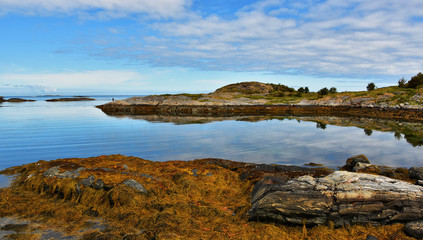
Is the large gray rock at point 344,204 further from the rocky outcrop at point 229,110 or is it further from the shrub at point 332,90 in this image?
the shrub at point 332,90

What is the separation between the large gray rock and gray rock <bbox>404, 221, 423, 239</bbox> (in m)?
0.31

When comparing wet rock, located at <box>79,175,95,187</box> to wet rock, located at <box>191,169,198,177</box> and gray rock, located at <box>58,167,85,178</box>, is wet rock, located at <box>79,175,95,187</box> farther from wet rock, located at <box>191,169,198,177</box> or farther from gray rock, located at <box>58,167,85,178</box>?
wet rock, located at <box>191,169,198,177</box>

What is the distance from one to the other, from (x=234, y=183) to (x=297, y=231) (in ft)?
16.6

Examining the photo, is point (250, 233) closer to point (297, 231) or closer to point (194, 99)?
point (297, 231)

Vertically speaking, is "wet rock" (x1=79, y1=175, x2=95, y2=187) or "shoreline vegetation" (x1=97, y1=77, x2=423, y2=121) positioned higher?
"shoreline vegetation" (x1=97, y1=77, x2=423, y2=121)

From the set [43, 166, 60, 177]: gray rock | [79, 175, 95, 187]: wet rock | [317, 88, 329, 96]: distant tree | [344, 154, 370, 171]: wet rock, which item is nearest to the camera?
[79, 175, 95, 187]: wet rock

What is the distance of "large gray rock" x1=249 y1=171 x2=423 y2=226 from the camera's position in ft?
25.6

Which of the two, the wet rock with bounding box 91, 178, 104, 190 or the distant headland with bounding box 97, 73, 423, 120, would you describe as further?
the distant headland with bounding box 97, 73, 423, 120

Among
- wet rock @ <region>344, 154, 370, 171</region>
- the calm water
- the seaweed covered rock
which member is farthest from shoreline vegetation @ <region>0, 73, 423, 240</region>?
the seaweed covered rock

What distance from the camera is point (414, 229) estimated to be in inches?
282

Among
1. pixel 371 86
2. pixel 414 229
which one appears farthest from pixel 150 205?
pixel 371 86

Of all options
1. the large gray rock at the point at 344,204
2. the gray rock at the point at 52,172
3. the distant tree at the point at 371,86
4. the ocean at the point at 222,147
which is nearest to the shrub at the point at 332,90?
the distant tree at the point at 371,86

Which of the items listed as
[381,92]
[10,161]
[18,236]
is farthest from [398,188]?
[381,92]

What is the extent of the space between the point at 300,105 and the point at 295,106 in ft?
6.69
